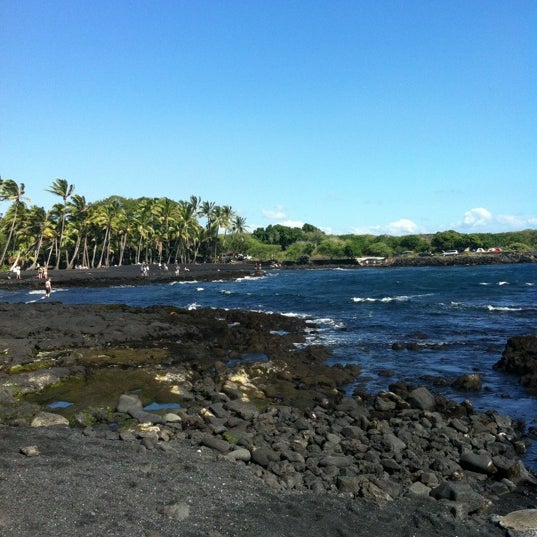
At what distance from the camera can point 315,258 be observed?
501ft

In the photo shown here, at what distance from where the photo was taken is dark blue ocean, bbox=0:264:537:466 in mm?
20484

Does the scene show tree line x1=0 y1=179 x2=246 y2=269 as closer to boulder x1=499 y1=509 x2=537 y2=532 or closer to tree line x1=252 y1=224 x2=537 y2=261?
tree line x1=252 y1=224 x2=537 y2=261

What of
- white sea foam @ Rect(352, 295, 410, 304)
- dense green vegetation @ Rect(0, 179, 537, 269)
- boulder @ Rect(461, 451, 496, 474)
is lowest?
boulder @ Rect(461, 451, 496, 474)

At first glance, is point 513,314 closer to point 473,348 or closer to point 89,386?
point 473,348

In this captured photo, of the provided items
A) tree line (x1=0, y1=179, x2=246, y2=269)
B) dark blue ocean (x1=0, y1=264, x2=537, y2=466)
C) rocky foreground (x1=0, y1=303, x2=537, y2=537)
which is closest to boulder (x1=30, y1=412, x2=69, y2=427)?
rocky foreground (x1=0, y1=303, x2=537, y2=537)

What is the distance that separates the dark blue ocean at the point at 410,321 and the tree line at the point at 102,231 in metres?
31.7

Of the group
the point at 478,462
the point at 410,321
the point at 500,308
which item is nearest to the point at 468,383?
the point at 478,462

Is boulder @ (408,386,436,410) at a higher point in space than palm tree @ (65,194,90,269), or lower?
lower

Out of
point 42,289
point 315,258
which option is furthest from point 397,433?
point 315,258

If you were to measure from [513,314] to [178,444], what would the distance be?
113 ft

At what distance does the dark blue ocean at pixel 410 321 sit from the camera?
20484 mm

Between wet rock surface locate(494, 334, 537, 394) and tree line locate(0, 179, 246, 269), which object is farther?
tree line locate(0, 179, 246, 269)

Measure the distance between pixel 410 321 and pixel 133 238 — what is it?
84967mm

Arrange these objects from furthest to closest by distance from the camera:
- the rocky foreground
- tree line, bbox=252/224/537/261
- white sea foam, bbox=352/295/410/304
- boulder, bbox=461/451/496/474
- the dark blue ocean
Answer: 1. tree line, bbox=252/224/537/261
2. white sea foam, bbox=352/295/410/304
3. the dark blue ocean
4. boulder, bbox=461/451/496/474
5. the rocky foreground
